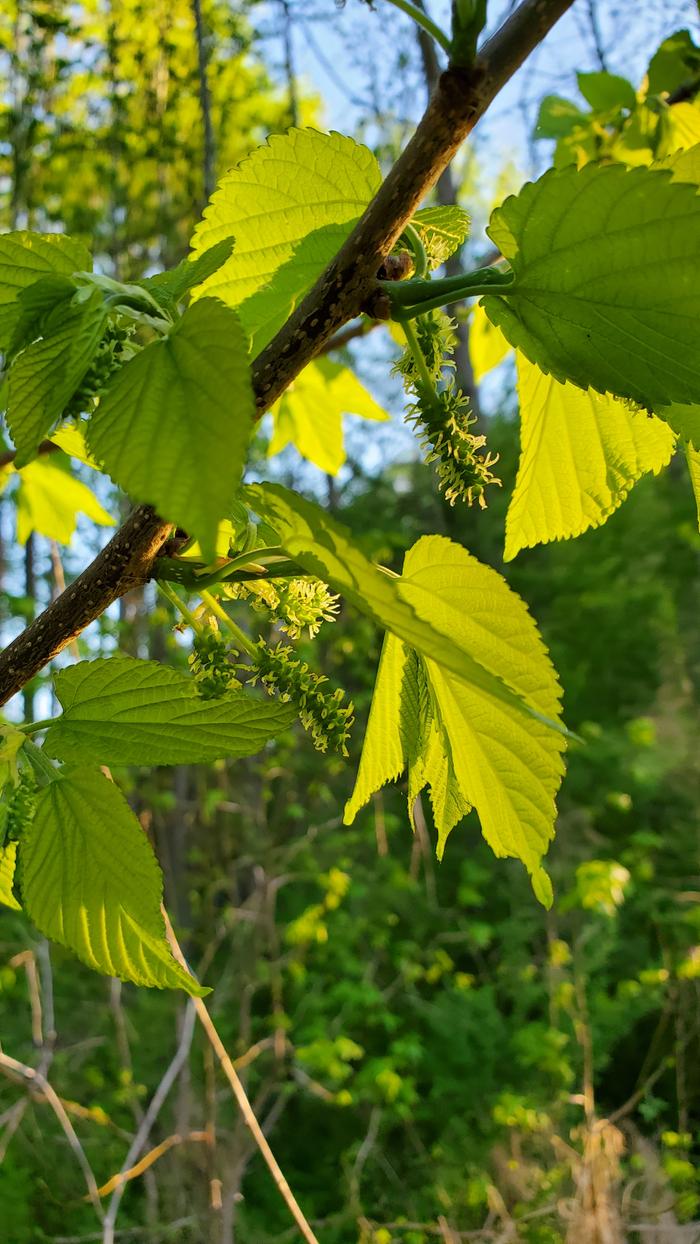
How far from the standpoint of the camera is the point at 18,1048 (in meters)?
3.23

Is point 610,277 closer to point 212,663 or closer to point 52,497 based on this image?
point 212,663

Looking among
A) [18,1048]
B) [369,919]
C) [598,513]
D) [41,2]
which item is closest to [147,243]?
[41,2]

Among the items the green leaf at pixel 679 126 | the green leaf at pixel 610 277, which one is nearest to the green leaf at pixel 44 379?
the green leaf at pixel 610 277

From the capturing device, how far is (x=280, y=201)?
302 mm

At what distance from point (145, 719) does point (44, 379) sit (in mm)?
117

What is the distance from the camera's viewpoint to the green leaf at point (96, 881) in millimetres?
304

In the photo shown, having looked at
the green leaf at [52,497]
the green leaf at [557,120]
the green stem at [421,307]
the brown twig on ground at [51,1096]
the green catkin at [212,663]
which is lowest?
the brown twig on ground at [51,1096]

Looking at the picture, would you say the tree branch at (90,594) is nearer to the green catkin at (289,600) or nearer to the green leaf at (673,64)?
the green catkin at (289,600)

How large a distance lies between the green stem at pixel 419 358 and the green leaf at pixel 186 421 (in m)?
0.05

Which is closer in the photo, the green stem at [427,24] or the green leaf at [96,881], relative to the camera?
the green stem at [427,24]

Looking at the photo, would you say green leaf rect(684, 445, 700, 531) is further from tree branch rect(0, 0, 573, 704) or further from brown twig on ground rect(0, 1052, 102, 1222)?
brown twig on ground rect(0, 1052, 102, 1222)

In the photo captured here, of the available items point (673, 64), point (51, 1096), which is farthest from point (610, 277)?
point (51, 1096)

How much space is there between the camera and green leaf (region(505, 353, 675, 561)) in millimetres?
322

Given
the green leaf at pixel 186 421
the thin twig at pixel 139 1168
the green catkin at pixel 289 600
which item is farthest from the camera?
the thin twig at pixel 139 1168
